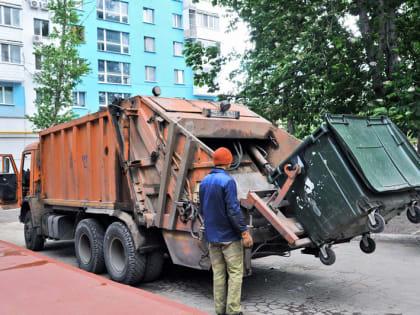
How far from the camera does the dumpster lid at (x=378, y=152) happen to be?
4453mm

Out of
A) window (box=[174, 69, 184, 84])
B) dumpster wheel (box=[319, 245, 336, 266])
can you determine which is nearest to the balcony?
window (box=[174, 69, 184, 84])

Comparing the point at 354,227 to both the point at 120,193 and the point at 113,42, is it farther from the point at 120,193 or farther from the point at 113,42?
the point at 113,42

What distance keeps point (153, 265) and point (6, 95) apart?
23.6m

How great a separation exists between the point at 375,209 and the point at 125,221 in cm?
314

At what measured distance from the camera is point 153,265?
19.5ft

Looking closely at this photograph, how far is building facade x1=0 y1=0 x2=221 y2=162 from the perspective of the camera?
26.3 m

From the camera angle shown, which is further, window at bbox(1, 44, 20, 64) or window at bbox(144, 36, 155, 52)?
window at bbox(144, 36, 155, 52)

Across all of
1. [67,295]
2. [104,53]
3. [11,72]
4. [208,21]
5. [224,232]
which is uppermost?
[208,21]

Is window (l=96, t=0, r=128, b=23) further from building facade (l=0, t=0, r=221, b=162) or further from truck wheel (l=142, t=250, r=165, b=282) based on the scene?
truck wheel (l=142, t=250, r=165, b=282)

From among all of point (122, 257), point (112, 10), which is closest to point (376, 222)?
point (122, 257)

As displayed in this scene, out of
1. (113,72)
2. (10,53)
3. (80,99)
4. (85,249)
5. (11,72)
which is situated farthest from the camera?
(113,72)

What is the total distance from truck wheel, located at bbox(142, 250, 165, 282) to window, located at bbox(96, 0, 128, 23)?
93.3 ft

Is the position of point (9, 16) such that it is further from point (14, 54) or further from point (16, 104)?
point (16, 104)

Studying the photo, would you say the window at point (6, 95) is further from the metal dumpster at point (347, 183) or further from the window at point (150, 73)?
the metal dumpster at point (347, 183)
